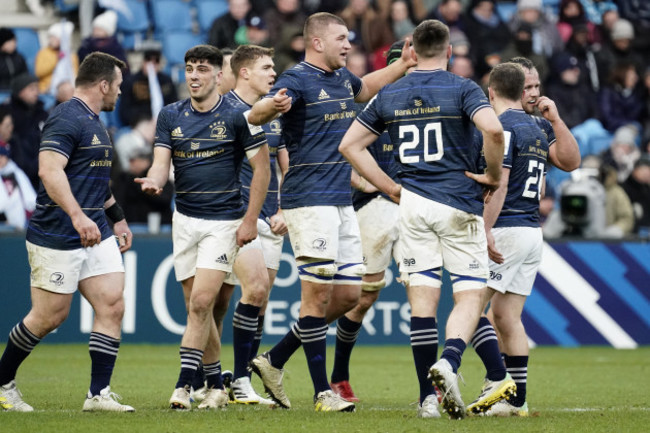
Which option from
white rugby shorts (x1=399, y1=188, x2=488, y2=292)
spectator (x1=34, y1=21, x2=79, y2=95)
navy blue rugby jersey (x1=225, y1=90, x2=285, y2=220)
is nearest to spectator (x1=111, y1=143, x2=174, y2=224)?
spectator (x1=34, y1=21, x2=79, y2=95)

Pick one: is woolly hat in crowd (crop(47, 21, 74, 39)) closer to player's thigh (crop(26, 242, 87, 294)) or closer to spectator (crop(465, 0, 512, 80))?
spectator (crop(465, 0, 512, 80))

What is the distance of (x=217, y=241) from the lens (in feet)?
27.2

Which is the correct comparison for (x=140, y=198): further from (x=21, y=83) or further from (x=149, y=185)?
(x=149, y=185)

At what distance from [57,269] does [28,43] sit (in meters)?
12.4

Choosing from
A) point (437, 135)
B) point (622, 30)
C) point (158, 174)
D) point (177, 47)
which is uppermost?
point (622, 30)

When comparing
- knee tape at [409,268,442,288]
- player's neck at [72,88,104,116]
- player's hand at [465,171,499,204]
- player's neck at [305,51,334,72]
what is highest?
player's neck at [305,51,334,72]

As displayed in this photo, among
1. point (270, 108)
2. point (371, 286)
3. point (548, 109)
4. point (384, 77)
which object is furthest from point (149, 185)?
point (548, 109)

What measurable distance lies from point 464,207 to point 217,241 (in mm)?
1809

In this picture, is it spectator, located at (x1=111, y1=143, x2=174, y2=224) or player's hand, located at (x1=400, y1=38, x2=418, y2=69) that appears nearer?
player's hand, located at (x1=400, y1=38, x2=418, y2=69)

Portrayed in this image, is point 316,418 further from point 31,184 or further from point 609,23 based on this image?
point 609,23

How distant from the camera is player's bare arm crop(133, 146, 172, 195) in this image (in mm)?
7926

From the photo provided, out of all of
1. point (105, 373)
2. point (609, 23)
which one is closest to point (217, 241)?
point (105, 373)

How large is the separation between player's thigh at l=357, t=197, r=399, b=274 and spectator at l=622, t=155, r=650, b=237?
837 centimetres

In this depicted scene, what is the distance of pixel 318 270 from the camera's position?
8.35 meters
